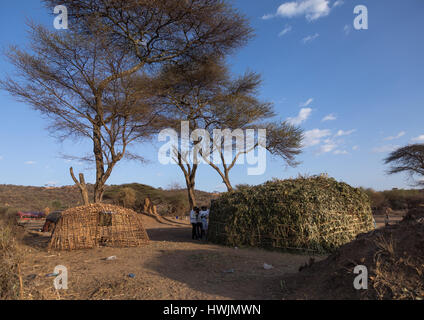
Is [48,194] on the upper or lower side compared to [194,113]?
lower

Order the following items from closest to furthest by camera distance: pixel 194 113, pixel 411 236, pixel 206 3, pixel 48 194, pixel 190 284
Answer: pixel 411 236 → pixel 190 284 → pixel 206 3 → pixel 194 113 → pixel 48 194

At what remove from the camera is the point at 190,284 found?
5371 mm

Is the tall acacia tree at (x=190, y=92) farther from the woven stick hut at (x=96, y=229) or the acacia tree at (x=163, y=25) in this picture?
the woven stick hut at (x=96, y=229)

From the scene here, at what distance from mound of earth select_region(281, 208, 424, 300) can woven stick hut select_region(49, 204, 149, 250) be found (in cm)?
597

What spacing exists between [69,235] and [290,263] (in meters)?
6.53

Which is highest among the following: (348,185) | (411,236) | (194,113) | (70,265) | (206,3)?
(206,3)

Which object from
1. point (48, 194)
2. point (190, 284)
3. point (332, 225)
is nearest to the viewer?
point (190, 284)

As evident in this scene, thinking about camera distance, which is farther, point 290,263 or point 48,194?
point 48,194

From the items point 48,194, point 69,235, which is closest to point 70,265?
point 69,235

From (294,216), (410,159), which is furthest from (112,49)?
(410,159)

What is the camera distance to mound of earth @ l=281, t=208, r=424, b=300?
3945 millimetres

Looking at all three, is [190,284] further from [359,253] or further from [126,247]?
[126,247]

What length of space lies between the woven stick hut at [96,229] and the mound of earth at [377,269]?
5.97 meters
